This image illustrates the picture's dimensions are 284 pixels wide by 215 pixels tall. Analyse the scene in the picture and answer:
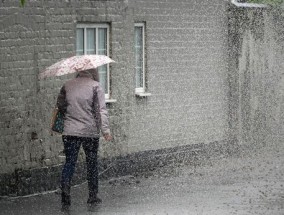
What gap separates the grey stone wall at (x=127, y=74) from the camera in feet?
58.4

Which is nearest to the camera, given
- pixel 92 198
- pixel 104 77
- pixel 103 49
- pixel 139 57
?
pixel 92 198

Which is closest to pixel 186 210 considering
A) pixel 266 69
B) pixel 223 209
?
pixel 223 209

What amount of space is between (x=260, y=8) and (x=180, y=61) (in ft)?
13.6

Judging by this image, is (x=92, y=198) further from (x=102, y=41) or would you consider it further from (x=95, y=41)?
(x=102, y=41)

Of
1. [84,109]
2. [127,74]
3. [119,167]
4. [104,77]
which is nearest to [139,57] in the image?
[127,74]

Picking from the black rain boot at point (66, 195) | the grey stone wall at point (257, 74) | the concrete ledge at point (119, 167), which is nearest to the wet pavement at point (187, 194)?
the black rain boot at point (66, 195)

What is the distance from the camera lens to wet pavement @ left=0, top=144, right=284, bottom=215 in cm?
1515

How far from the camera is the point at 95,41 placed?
20375 millimetres

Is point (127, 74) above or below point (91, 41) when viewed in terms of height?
below

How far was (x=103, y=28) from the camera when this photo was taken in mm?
20625

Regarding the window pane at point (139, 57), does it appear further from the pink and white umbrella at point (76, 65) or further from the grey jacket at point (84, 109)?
the grey jacket at point (84, 109)

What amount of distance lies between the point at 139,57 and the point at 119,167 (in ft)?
7.61

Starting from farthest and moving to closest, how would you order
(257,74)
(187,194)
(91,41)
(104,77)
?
(257,74)
(104,77)
(91,41)
(187,194)

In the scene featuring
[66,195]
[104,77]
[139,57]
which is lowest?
[66,195]
